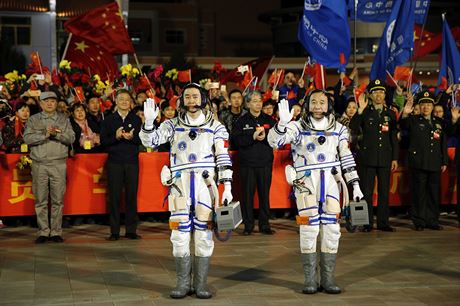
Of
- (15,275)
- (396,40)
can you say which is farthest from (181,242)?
(396,40)

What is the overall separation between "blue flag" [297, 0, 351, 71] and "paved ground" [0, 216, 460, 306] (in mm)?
3263

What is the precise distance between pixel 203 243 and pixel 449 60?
8.95m

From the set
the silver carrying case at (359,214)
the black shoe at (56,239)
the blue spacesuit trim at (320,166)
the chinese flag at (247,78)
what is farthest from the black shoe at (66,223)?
the silver carrying case at (359,214)

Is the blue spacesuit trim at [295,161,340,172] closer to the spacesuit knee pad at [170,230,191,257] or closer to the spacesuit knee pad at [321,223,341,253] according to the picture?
the spacesuit knee pad at [321,223,341,253]

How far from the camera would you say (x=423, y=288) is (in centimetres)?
851

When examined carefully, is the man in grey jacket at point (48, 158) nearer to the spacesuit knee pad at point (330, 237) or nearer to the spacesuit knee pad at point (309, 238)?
the spacesuit knee pad at point (309, 238)

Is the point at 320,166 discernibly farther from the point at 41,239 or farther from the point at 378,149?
the point at 41,239

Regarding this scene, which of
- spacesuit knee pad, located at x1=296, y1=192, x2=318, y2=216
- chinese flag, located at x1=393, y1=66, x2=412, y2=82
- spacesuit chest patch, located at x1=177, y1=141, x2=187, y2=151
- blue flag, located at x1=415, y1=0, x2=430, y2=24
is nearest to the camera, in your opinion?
spacesuit chest patch, located at x1=177, y1=141, x2=187, y2=151

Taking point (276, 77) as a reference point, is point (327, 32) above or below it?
above

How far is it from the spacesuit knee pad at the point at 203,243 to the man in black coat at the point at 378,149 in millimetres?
4581

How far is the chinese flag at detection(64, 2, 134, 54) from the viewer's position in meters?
16.7

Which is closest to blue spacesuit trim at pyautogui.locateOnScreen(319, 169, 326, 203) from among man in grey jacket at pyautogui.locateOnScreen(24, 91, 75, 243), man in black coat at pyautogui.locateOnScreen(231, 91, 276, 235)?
man in black coat at pyautogui.locateOnScreen(231, 91, 276, 235)

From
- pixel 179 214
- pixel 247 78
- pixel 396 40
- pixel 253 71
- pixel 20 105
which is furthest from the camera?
pixel 253 71

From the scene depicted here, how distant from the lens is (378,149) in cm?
1223
